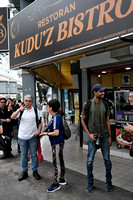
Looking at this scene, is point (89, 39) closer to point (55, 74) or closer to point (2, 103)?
point (2, 103)

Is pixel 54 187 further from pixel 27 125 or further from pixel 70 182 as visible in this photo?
pixel 27 125

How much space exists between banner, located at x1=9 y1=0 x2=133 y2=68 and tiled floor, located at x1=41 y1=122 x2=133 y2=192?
2.84 meters

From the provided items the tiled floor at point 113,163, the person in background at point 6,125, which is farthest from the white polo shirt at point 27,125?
the person in background at point 6,125

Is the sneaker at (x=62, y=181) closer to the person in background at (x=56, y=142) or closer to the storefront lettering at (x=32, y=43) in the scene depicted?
the person in background at (x=56, y=142)

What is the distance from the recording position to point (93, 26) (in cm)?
394

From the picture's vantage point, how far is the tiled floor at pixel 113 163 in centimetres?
406

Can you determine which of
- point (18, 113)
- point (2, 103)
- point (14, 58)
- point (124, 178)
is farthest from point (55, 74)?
point (124, 178)

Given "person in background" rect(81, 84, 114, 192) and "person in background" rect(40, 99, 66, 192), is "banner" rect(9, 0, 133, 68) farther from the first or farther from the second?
"person in background" rect(40, 99, 66, 192)

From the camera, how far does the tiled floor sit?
4062 mm

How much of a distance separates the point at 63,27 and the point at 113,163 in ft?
12.2

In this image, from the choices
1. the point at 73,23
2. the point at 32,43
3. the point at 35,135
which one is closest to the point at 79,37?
the point at 73,23

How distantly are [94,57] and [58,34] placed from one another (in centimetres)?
152

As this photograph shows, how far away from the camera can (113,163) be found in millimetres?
5078

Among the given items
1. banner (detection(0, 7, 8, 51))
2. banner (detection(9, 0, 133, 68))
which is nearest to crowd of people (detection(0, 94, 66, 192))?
banner (detection(9, 0, 133, 68))
